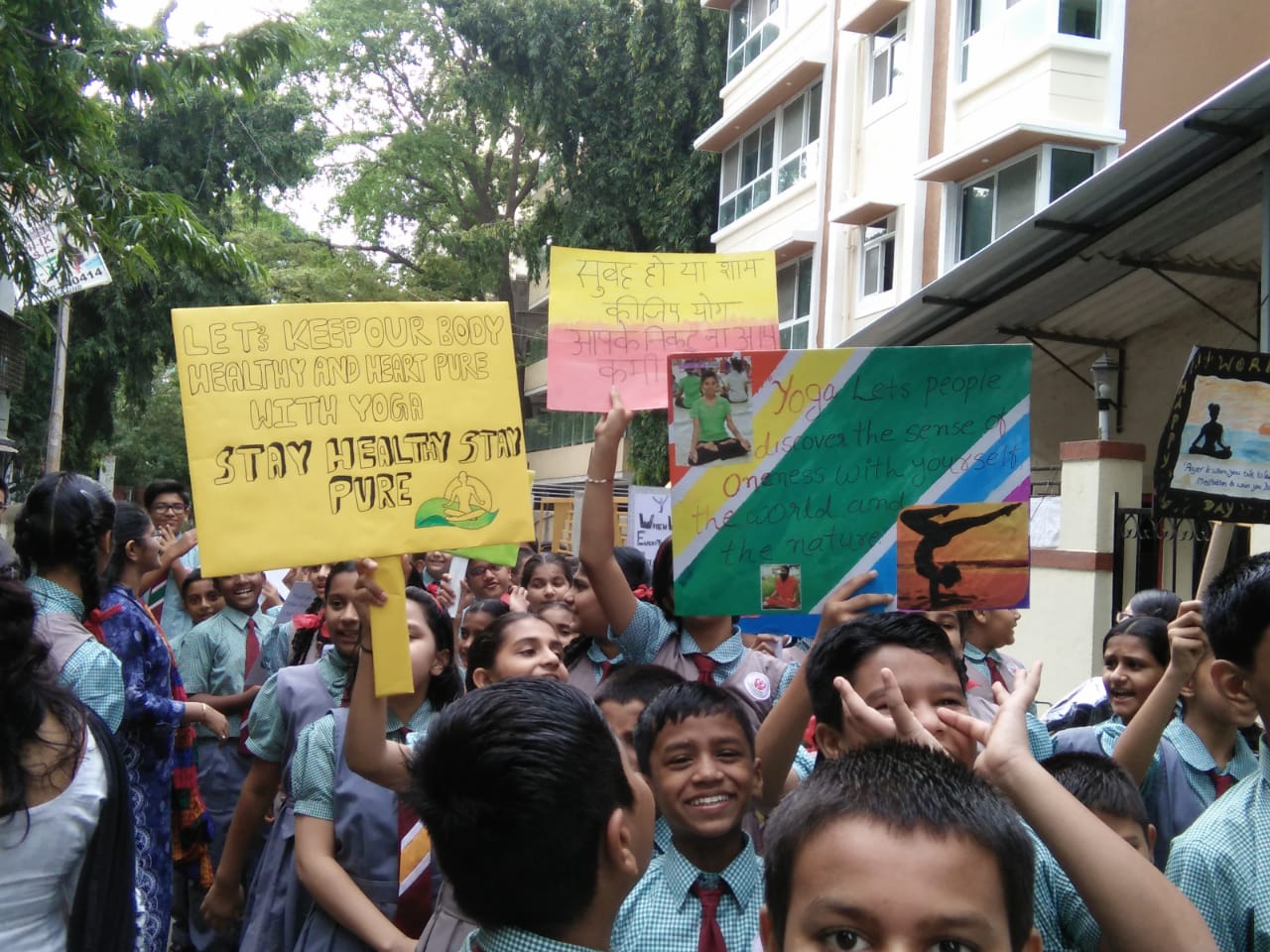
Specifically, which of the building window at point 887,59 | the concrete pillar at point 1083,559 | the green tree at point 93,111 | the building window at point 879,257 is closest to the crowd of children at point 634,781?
the green tree at point 93,111

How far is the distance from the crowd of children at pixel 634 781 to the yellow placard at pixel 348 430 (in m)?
0.21

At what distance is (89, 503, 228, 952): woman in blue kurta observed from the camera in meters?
3.64

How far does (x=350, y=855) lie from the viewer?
290 centimetres

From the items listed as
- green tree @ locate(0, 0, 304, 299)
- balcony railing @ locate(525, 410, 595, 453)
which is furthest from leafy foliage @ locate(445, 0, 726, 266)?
green tree @ locate(0, 0, 304, 299)

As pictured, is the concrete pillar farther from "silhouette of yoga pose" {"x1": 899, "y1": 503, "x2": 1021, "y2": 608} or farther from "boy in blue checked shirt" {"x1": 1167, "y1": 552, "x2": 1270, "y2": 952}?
"boy in blue checked shirt" {"x1": 1167, "y1": 552, "x2": 1270, "y2": 952}

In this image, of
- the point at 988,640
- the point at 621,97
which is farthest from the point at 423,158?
the point at 988,640

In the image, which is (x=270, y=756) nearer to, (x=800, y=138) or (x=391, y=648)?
(x=391, y=648)

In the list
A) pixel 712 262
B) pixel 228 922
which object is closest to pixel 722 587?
pixel 712 262

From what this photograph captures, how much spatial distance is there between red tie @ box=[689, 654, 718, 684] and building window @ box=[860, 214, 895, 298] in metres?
13.5

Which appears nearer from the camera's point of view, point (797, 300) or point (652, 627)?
point (652, 627)

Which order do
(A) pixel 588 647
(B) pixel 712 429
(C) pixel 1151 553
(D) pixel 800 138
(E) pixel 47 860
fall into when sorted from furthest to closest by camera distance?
(D) pixel 800 138
(C) pixel 1151 553
(A) pixel 588 647
(B) pixel 712 429
(E) pixel 47 860

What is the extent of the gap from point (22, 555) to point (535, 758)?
2.30m

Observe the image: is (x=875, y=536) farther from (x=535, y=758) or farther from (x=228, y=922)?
(x=228, y=922)

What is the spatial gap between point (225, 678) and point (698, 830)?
354 cm
